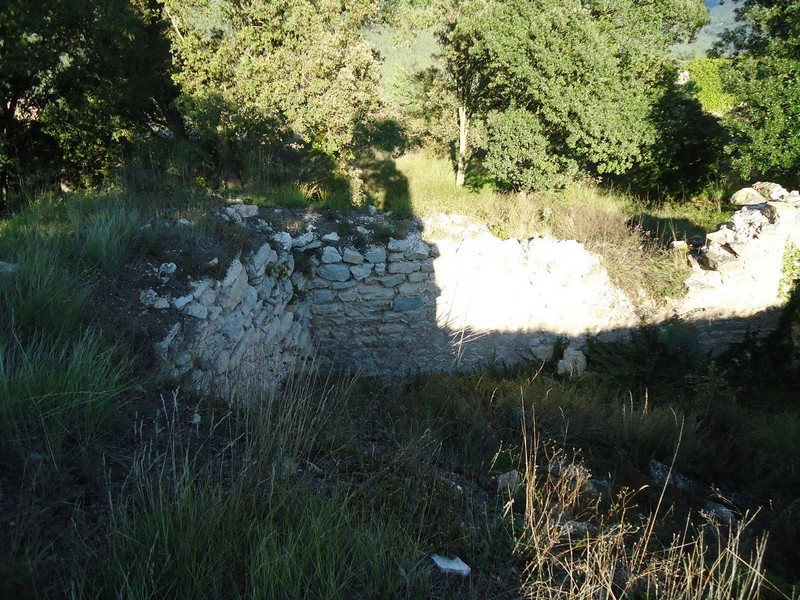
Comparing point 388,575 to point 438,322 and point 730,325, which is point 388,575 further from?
point 730,325

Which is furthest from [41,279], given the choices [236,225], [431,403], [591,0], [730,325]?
[591,0]

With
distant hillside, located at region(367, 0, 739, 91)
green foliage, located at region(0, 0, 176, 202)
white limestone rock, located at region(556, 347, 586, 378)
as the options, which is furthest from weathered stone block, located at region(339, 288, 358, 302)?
green foliage, located at region(0, 0, 176, 202)

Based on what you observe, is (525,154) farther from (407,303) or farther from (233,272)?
(233,272)

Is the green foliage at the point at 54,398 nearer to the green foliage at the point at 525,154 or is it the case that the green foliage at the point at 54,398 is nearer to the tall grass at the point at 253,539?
the tall grass at the point at 253,539

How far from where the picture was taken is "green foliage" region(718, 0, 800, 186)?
8.03 metres

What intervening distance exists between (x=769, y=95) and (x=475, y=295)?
17.1 feet

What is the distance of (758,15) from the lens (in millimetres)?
8555

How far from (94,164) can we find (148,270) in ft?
20.1

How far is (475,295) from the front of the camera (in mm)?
7746

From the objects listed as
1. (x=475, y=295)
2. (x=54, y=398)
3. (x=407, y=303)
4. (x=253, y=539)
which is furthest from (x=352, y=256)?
(x=253, y=539)

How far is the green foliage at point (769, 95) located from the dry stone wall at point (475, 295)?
0.54m

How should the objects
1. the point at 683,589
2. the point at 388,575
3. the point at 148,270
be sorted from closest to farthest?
the point at 388,575, the point at 683,589, the point at 148,270

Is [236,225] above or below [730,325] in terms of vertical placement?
above

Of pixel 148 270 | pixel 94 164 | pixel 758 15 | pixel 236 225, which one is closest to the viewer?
pixel 148 270
